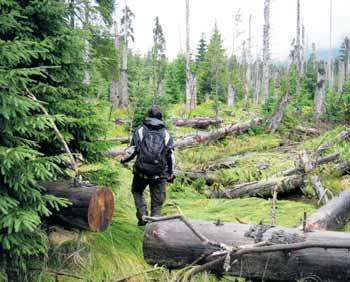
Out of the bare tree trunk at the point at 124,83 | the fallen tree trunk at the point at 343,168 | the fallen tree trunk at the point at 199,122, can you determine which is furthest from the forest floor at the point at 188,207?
the bare tree trunk at the point at 124,83

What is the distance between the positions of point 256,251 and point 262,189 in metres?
5.85

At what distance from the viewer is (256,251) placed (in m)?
3.22

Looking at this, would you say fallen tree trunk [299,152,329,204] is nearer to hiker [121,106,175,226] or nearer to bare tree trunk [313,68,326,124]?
hiker [121,106,175,226]

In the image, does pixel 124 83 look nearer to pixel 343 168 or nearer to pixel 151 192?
pixel 343 168

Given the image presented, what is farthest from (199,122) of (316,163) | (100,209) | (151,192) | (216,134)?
(100,209)

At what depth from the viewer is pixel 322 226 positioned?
223 inches

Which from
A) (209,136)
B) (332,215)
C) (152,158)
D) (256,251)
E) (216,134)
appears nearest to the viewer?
(256,251)

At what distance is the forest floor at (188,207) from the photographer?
4605 millimetres

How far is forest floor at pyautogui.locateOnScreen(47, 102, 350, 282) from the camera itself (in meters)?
4.61

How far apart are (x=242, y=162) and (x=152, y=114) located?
6372 mm

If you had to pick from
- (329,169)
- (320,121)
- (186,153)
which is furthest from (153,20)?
(329,169)

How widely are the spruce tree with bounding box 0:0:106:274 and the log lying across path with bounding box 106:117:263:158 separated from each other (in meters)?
6.13

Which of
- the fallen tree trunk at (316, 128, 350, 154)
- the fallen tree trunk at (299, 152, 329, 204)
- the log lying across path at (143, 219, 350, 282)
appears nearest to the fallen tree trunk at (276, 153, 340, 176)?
the fallen tree trunk at (299, 152, 329, 204)

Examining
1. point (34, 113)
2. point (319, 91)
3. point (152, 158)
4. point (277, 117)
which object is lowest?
point (152, 158)
